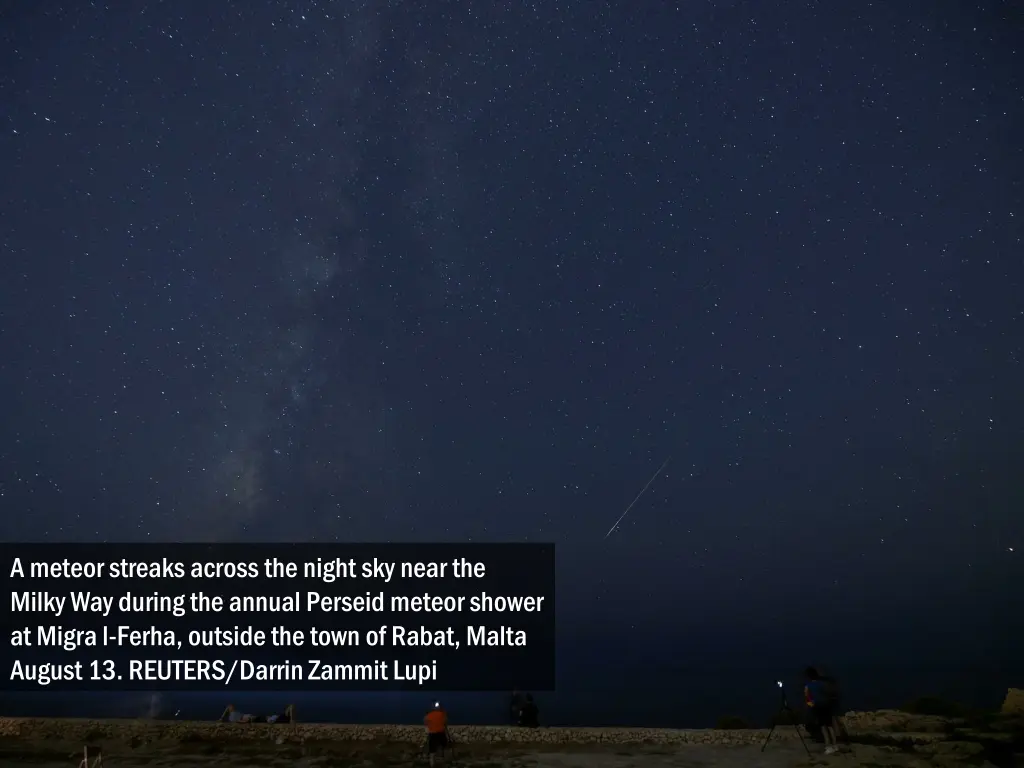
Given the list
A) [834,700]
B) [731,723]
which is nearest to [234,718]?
[834,700]

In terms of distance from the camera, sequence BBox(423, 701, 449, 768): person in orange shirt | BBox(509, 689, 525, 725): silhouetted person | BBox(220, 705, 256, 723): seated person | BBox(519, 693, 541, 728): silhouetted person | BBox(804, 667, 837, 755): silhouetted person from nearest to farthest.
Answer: BBox(423, 701, 449, 768): person in orange shirt < BBox(804, 667, 837, 755): silhouetted person < BBox(519, 693, 541, 728): silhouetted person < BBox(220, 705, 256, 723): seated person < BBox(509, 689, 525, 725): silhouetted person

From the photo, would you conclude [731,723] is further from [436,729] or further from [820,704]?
[436,729]

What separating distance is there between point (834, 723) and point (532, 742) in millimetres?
5886

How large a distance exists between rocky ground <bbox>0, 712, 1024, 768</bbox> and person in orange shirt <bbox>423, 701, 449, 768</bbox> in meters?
0.56

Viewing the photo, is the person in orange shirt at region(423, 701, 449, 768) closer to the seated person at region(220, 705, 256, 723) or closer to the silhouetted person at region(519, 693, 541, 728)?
the silhouetted person at region(519, 693, 541, 728)

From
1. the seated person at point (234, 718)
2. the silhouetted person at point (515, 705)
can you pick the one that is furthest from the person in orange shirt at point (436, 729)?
the seated person at point (234, 718)

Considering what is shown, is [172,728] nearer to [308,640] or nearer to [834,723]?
[308,640]

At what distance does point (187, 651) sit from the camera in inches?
604

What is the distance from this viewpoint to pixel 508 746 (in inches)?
607

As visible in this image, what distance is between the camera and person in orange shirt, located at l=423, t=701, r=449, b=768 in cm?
1364

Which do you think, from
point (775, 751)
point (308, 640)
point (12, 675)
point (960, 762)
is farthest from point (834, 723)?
point (12, 675)

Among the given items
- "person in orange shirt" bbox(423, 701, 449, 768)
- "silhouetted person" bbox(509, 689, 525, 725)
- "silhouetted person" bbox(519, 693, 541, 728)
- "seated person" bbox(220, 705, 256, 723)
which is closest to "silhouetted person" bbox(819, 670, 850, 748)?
"silhouetted person" bbox(519, 693, 541, 728)

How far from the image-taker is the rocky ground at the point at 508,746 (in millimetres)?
13523

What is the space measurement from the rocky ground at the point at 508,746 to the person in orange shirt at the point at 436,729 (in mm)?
560
